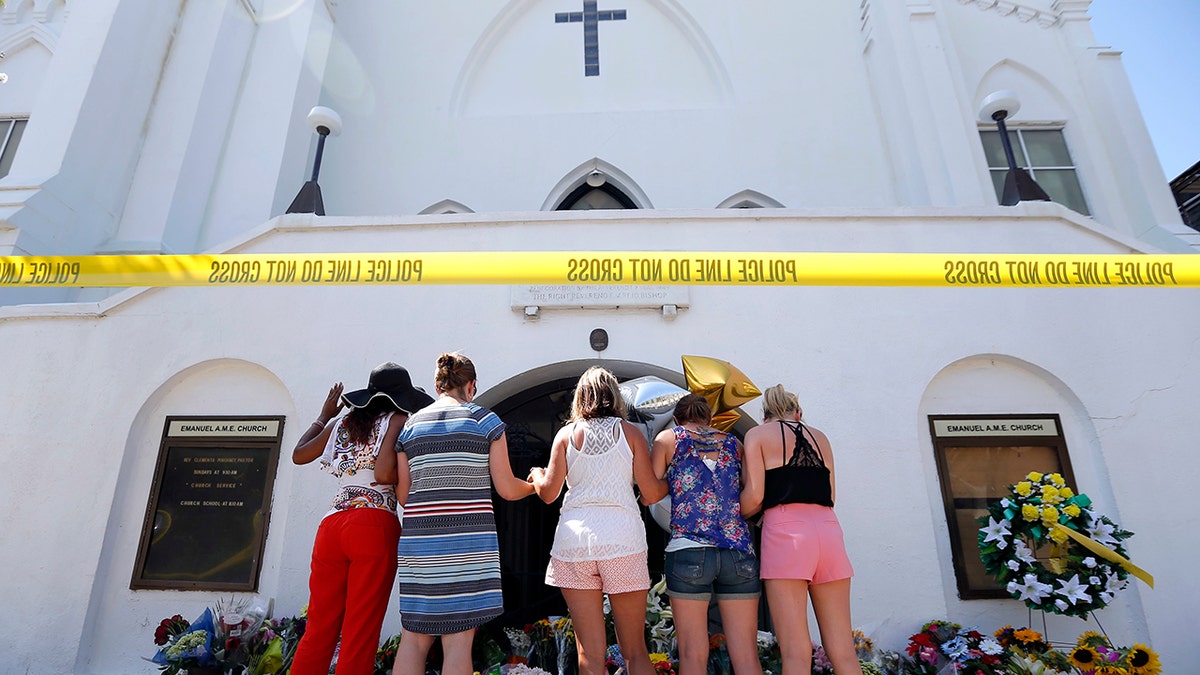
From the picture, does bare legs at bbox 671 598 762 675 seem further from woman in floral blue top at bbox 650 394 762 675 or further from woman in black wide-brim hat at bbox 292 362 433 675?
woman in black wide-brim hat at bbox 292 362 433 675

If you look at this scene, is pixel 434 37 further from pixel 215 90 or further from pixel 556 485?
pixel 556 485

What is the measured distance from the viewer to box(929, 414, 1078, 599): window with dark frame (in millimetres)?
5577

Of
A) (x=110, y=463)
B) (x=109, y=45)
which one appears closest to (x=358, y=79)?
(x=109, y=45)

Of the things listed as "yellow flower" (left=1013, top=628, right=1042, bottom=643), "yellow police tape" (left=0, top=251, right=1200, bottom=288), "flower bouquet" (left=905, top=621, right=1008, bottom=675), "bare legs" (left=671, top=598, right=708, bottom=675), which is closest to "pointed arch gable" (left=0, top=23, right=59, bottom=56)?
"yellow police tape" (left=0, top=251, right=1200, bottom=288)

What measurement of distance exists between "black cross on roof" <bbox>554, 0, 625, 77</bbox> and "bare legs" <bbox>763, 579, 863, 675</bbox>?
32.7ft

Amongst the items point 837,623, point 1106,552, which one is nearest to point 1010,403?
point 1106,552

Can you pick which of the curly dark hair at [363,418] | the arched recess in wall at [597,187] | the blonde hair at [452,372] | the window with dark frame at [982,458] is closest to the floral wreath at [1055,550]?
the window with dark frame at [982,458]

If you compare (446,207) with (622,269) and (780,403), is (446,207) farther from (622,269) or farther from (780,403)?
(780,403)

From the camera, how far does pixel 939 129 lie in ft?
31.3

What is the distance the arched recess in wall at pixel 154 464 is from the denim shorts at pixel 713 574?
3.68 meters

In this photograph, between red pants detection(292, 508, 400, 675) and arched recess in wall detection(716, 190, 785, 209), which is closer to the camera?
red pants detection(292, 508, 400, 675)

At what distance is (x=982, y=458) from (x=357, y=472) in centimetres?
510

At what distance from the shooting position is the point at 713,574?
11.6 ft

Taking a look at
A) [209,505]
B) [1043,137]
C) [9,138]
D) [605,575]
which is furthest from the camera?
[1043,137]
